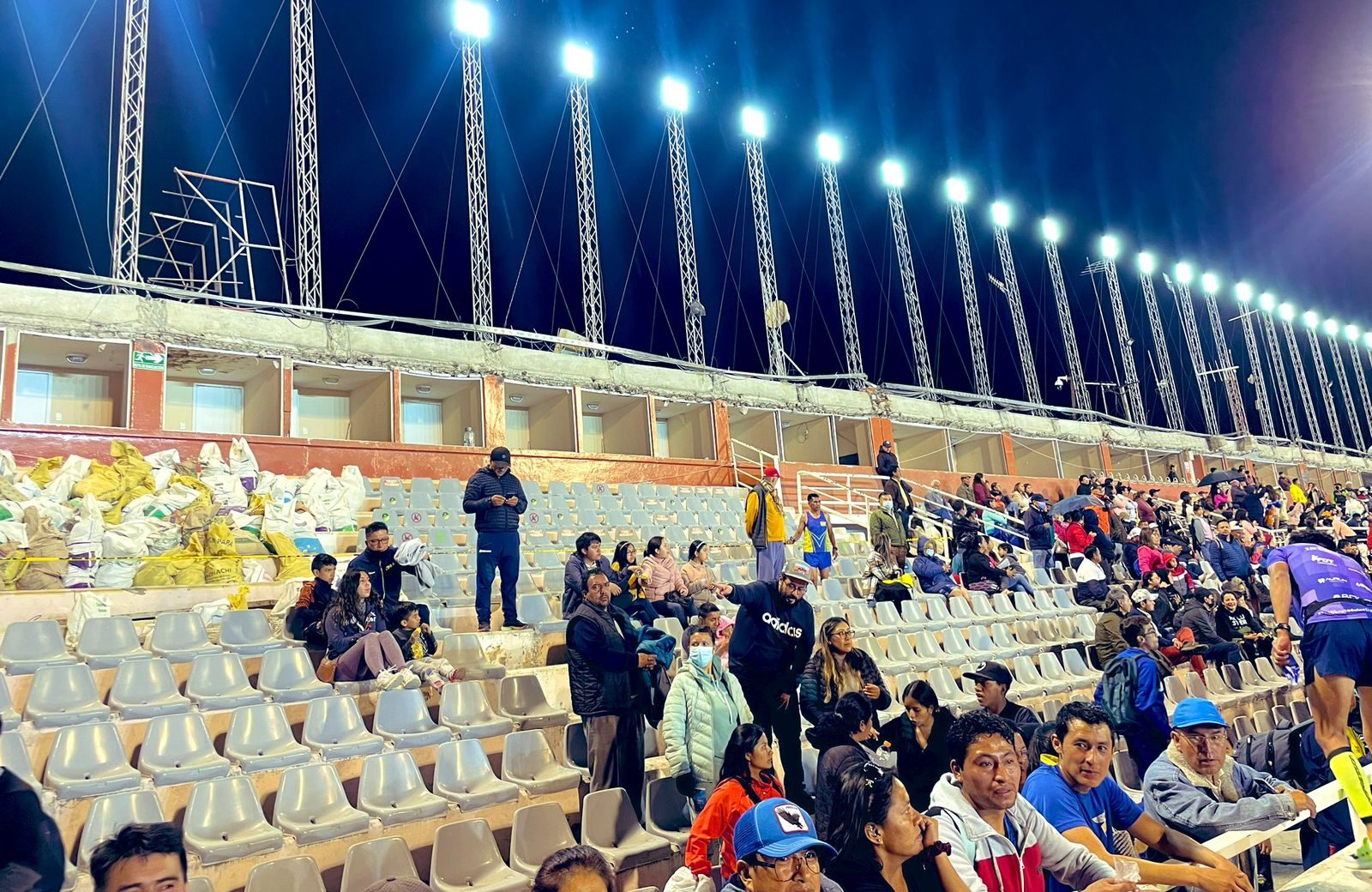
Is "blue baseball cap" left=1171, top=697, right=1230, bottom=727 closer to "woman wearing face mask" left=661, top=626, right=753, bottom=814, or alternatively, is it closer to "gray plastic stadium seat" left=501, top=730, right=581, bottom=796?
"woman wearing face mask" left=661, top=626, right=753, bottom=814

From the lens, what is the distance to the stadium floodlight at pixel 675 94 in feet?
70.6

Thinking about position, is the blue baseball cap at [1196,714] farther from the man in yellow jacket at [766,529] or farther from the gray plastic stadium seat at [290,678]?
the gray plastic stadium seat at [290,678]

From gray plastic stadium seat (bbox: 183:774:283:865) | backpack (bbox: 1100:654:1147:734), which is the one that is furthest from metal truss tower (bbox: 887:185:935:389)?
gray plastic stadium seat (bbox: 183:774:283:865)

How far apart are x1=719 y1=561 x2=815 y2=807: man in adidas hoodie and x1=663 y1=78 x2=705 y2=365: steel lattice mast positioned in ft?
52.3

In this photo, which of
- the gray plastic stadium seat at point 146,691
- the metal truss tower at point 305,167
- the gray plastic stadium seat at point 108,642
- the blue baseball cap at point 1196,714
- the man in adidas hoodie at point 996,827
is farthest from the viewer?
the metal truss tower at point 305,167

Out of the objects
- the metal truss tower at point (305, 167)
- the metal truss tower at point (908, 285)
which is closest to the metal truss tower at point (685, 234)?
the metal truss tower at point (908, 285)

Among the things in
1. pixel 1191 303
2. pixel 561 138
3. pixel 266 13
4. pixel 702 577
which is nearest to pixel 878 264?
pixel 561 138

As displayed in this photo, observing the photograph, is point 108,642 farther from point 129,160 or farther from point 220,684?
point 129,160

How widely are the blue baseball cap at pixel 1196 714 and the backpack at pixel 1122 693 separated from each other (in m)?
0.89

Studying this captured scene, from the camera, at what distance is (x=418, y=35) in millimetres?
21641

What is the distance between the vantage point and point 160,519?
916 cm

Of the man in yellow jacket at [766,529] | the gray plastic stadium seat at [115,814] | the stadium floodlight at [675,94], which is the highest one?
the stadium floodlight at [675,94]

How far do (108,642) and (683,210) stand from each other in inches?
708

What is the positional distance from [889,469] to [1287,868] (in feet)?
20.9
